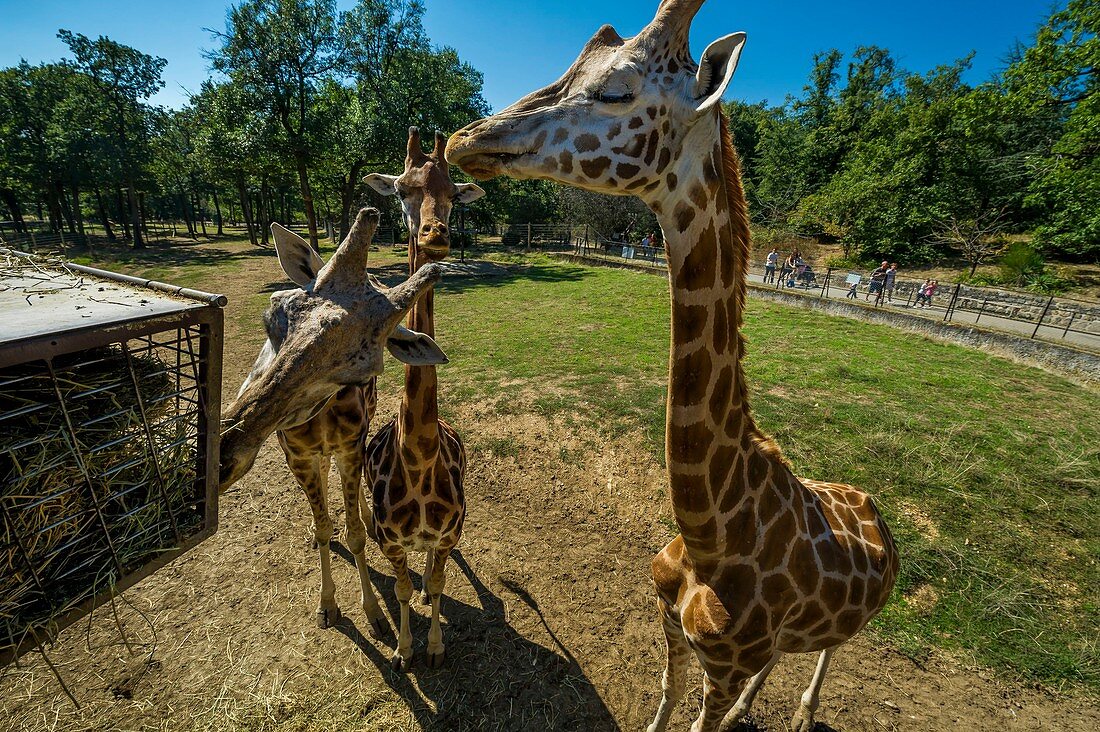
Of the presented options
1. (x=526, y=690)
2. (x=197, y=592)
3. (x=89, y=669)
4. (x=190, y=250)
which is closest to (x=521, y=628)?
(x=526, y=690)

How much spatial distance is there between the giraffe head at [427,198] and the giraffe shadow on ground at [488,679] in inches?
144

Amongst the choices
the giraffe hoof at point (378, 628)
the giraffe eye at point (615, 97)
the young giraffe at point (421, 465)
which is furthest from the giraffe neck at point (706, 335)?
the giraffe hoof at point (378, 628)

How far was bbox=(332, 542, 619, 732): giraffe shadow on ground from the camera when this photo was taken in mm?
3564

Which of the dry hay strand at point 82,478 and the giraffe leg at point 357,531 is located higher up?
the dry hay strand at point 82,478

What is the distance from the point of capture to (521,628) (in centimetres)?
431

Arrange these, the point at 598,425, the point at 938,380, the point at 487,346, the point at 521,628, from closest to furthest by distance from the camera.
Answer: the point at 521,628, the point at 598,425, the point at 938,380, the point at 487,346

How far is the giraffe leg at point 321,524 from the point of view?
13.8 ft

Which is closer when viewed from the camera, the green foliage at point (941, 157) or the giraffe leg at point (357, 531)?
the giraffe leg at point (357, 531)

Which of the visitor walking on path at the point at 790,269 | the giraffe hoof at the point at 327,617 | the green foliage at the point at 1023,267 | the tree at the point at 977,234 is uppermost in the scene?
the tree at the point at 977,234

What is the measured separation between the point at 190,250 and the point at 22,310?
4157 centimetres

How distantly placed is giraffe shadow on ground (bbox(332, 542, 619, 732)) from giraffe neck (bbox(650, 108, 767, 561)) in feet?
7.78

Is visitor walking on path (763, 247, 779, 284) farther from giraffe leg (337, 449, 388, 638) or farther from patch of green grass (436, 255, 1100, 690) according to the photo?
giraffe leg (337, 449, 388, 638)

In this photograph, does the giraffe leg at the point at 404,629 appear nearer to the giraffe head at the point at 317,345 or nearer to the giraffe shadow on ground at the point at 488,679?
the giraffe shadow on ground at the point at 488,679

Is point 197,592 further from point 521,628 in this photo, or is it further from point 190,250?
point 190,250
